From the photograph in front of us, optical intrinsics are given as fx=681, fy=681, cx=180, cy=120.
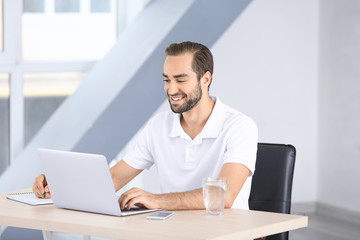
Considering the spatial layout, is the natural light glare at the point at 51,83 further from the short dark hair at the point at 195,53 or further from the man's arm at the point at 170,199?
the man's arm at the point at 170,199

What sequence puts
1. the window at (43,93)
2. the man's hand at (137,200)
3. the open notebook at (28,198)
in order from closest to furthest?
the man's hand at (137,200) → the open notebook at (28,198) → the window at (43,93)

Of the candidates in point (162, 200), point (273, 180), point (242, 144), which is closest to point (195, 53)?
point (242, 144)

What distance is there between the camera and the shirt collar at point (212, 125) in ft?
8.59

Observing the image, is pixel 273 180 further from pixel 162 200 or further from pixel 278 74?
pixel 278 74

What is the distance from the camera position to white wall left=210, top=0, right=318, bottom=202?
5.40 meters

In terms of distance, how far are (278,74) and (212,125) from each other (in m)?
3.05

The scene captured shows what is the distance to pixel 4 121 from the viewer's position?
15.8 ft

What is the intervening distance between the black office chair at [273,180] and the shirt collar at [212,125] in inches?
7.7

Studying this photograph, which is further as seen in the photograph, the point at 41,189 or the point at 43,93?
the point at 43,93

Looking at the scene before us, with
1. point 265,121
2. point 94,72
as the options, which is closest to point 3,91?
point 94,72

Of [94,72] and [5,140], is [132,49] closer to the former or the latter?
[94,72]

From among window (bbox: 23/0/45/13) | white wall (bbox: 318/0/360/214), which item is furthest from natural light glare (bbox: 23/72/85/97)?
white wall (bbox: 318/0/360/214)

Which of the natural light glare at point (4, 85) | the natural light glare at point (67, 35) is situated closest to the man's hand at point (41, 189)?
the natural light glare at point (4, 85)

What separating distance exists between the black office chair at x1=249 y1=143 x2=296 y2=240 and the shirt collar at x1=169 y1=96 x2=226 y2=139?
7.7 inches
